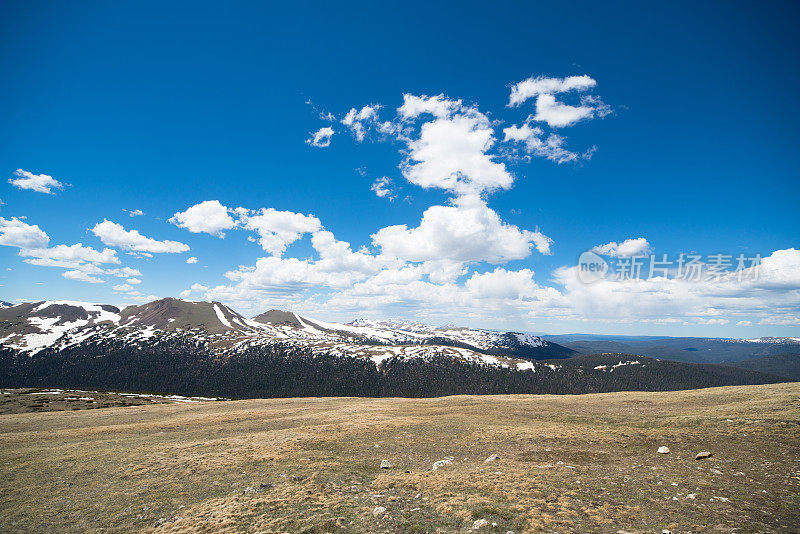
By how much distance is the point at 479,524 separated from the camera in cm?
1248

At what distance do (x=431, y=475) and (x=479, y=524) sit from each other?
6355 millimetres

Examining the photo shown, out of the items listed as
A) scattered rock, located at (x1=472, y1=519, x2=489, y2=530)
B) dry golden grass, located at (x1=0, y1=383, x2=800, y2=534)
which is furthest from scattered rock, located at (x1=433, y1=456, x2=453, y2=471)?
scattered rock, located at (x1=472, y1=519, x2=489, y2=530)

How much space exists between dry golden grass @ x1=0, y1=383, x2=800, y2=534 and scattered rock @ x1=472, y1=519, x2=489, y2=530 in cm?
21

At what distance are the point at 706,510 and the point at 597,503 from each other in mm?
3724

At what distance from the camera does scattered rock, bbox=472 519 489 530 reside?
12359 millimetres

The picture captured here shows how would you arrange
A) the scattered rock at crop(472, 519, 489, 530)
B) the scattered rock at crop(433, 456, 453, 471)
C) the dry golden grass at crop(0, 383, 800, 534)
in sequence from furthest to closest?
the scattered rock at crop(433, 456, 453, 471), the dry golden grass at crop(0, 383, 800, 534), the scattered rock at crop(472, 519, 489, 530)

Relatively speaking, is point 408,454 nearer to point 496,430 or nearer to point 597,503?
point 496,430

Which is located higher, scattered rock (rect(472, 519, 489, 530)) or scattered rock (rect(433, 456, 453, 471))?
scattered rock (rect(472, 519, 489, 530))

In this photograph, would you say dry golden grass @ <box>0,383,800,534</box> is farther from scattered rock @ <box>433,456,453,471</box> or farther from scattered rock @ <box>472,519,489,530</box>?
scattered rock @ <box>433,456,453,471</box>

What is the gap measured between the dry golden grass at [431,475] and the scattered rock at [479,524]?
209mm

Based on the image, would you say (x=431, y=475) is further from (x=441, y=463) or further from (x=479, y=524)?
(x=479, y=524)

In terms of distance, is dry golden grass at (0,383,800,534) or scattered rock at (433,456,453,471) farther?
scattered rock at (433,456,453,471)

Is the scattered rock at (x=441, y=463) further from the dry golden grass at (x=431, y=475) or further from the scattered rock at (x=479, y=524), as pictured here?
the scattered rock at (x=479, y=524)

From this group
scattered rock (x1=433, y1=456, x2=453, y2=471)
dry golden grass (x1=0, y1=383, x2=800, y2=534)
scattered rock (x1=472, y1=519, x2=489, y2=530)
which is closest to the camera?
scattered rock (x1=472, y1=519, x2=489, y2=530)
